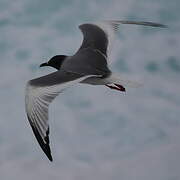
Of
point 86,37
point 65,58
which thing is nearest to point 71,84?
point 65,58

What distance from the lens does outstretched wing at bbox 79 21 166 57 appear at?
725 cm

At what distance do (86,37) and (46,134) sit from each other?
252 cm

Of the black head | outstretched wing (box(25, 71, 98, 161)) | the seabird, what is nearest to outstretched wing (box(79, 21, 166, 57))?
the seabird

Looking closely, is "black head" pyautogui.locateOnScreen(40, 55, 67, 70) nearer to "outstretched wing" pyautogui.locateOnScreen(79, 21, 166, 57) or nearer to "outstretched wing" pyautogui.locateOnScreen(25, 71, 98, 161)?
"outstretched wing" pyautogui.locateOnScreen(79, 21, 166, 57)

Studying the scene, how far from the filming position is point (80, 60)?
658 cm

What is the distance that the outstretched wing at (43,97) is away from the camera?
5297mm

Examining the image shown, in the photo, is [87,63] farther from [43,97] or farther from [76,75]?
[43,97]

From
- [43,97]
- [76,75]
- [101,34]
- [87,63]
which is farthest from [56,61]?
[43,97]

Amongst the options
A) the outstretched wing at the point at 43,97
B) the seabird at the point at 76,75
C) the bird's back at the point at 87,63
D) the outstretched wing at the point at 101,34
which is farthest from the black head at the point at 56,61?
the outstretched wing at the point at 43,97

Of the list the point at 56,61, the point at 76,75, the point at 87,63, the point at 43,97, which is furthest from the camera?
the point at 56,61

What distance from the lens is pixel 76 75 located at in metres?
6.07

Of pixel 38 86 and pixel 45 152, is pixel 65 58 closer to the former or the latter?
pixel 38 86

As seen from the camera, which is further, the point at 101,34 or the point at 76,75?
the point at 101,34

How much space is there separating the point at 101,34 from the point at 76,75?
1.65 metres
